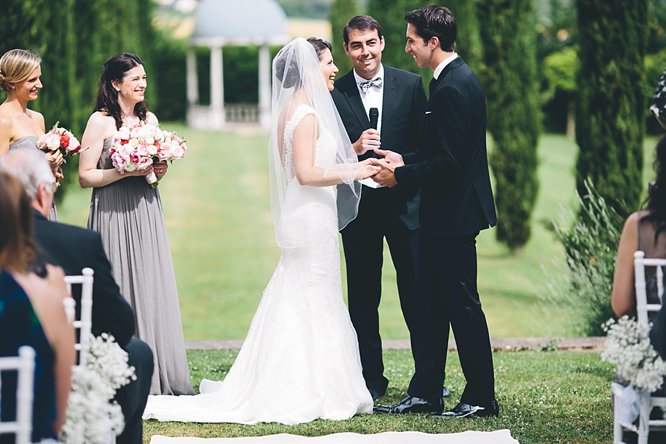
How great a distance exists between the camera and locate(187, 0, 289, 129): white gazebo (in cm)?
3909

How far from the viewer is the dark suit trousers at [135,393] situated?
178 inches

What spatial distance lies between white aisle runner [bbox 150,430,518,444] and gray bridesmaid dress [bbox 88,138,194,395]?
1.13 metres

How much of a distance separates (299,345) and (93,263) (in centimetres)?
211

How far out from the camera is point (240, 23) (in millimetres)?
42375

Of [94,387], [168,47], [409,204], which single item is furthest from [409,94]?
[168,47]

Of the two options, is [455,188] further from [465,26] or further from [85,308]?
[465,26]

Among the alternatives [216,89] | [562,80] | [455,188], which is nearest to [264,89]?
[216,89]

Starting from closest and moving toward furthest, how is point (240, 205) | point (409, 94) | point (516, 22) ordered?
point (409, 94) → point (516, 22) → point (240, 205)

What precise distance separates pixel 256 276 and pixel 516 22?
5613 mm

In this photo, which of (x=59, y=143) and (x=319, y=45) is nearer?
(x=319, y=45)

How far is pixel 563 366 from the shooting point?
7.68m

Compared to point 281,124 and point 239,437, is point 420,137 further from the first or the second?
point 239,437

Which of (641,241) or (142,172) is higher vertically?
(142,172)

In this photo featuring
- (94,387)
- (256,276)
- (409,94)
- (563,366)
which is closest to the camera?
(94,387)
